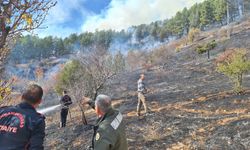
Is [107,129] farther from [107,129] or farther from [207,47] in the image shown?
[207,47]

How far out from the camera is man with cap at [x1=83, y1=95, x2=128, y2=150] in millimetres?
4137

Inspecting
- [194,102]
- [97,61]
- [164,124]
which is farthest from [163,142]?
[97,61]

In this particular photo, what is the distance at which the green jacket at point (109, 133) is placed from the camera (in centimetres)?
412

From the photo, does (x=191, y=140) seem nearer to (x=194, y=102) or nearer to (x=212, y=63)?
(x=194, y=102)

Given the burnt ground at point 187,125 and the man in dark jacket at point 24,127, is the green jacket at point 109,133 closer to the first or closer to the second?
the man in dark jacket at point 24,127

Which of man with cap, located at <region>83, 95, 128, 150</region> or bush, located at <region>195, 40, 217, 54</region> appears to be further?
bush, located at <region>195, 40, 217, 54</region>

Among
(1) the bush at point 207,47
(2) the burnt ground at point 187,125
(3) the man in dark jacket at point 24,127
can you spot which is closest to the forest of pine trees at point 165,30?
(1) the bush at point 207,47

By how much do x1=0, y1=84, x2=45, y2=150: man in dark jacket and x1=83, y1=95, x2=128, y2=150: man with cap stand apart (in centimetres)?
69

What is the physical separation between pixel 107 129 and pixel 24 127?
1.00 m

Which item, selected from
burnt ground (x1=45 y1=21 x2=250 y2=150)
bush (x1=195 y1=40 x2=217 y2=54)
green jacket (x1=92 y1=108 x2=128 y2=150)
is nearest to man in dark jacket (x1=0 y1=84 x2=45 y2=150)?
green jacket (x1=92 y1=108 x2=128 y2=150)

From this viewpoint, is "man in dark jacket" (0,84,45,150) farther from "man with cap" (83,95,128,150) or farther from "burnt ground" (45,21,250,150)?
"burnt ground" (45,21,250,150)

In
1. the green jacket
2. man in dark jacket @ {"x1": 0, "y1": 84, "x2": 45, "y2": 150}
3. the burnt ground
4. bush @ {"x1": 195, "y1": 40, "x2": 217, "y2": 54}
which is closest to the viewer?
man in dark jacket @ {"x1": 0, "y1": 84, "x2": 45, "y2": 150}

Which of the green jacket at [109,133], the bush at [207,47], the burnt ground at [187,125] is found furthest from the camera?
the bush at [207,47]

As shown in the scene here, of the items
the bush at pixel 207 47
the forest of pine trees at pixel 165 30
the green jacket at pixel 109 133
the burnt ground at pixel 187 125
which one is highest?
the forest of pine trees at pixel 165 30
